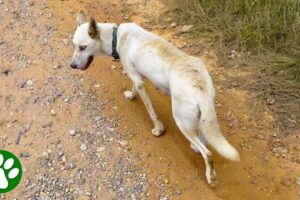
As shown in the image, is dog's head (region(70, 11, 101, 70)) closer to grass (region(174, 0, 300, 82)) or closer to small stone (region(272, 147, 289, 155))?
grass (region(174, 0, 300, 82))

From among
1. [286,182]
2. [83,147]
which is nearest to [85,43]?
[83,147]

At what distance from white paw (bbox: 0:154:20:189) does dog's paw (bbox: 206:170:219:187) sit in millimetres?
1795

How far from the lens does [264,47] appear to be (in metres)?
4.95

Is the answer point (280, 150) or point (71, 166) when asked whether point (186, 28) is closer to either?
point (280, 150)

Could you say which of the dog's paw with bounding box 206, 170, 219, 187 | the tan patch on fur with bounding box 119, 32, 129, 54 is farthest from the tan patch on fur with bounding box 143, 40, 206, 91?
the dog's paw with bounding box 206, 170, 219, 187

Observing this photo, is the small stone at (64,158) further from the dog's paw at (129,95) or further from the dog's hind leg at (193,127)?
the dog's hind leg at (193,127)

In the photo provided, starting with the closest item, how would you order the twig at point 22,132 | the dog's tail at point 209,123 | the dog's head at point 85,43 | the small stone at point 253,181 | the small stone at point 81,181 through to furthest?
the dog's tail at point 209,123 → the small stone at point 253,181 → the small stone at point 81,181 → the dog's head at point 85,43 → the twig at point 22,132

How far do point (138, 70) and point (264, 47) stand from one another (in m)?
1.68

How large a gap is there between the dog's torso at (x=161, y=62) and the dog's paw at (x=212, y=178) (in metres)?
0.70

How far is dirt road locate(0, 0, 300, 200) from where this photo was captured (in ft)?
12.8

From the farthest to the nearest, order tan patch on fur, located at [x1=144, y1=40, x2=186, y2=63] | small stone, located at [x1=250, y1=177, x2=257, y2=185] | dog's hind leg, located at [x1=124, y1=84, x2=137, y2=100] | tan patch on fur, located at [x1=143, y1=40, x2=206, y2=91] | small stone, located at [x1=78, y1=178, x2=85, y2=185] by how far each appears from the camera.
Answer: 1. dog's hind leg, located at [x1=124, y1=84, x2=137, y2=100]
2. small stone, located at [x1=78, y1=178, x2=85, y2=185]
3. small stone, located at [x1=250, y1=177, x2=257, y2=185]
4. tan patch on fur, located at [x1=144, y1=40, x2=186, y2=63]
5. tan patch on fur, located at [x1=143, y1=40, x2=206, y2=91]

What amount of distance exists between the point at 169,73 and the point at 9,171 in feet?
5.95

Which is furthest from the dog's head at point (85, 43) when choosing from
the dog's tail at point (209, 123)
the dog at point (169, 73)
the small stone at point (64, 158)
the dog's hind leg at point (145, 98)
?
the dog's tail at point (209, 123)

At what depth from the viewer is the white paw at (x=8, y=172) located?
13.3 feet
